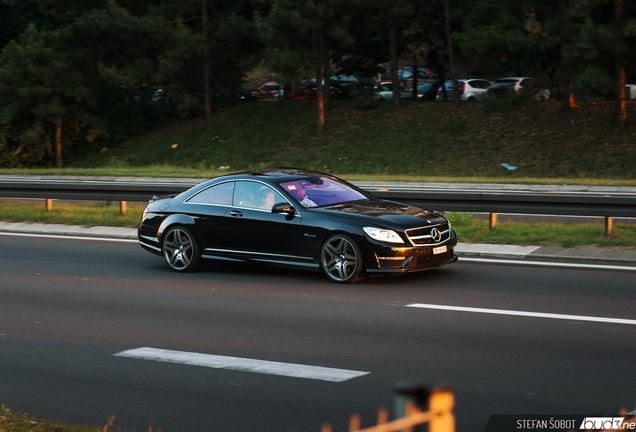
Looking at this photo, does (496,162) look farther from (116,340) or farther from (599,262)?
(116,340)

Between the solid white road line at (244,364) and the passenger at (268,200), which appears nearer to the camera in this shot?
the solid white road line at (244,364)

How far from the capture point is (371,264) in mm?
9406

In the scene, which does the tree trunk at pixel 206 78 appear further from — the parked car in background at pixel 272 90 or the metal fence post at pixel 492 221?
the metal fence post at pixel 492 221

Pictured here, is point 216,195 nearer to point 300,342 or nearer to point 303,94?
point 300,342

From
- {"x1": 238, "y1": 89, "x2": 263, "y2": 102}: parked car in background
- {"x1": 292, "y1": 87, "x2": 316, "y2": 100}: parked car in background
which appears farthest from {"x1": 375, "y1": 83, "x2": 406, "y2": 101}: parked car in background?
{"x1": 238, "y1": 89, "x2": 263, "y2": 102}: parked car in background

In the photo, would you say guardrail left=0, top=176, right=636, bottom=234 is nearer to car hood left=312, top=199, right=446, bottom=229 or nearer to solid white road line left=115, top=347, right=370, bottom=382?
car hood left=312, top=199, right=446, bottom=229

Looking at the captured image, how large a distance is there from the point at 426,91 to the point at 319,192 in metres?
37.2

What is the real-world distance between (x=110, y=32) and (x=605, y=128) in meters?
26.3

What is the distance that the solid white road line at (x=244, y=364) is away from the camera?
6.09m

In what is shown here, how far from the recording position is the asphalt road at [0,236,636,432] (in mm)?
5395

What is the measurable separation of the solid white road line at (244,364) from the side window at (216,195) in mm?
4091

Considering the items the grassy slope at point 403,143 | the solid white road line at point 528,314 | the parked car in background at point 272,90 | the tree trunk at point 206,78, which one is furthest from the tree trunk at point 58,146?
the solid white road line at point 528,314

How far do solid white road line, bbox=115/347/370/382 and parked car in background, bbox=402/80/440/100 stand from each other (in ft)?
130

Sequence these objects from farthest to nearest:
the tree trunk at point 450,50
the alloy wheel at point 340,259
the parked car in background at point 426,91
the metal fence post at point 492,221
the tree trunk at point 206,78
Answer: the parked car in background at point 426,91, the tree trunk at point 206,78, the tree trunk at point 450,50, the metal fence post at point 492,221, the alloy wheel at point 340,259
